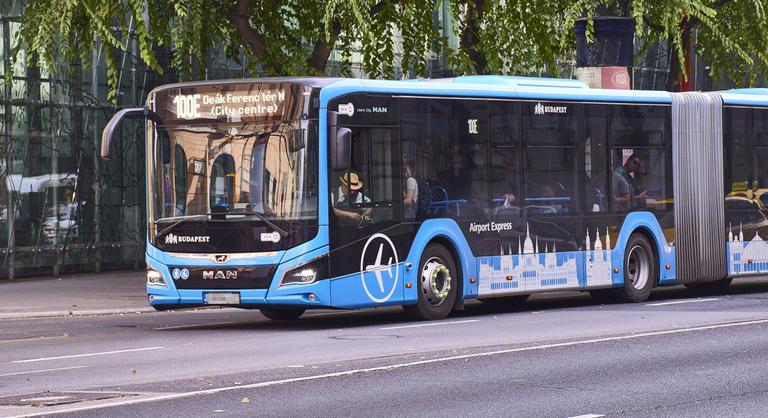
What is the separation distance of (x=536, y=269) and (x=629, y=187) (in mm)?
2662

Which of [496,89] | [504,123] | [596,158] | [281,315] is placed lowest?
[281,315]

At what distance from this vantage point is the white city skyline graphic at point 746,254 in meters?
24.0

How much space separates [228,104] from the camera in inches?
707

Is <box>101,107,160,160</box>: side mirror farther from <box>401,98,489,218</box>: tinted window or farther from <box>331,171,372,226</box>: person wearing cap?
<box>401,98,489,218</box>: tinted window

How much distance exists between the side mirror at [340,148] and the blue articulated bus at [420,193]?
0.02 m

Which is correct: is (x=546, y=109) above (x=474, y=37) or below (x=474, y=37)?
below

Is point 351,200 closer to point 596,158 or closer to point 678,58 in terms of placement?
point 596,158

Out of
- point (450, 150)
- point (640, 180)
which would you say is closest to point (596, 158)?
point (640, 180)

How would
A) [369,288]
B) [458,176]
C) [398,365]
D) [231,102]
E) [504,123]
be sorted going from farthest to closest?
[504,123]
[458,176]
[369,288]
[231,102]
[398,365]

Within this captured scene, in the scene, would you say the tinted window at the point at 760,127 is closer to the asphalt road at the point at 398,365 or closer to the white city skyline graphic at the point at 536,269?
the white city skyline graphic at the point at 536,269

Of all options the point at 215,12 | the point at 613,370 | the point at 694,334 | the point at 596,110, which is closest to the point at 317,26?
the point at 215,12

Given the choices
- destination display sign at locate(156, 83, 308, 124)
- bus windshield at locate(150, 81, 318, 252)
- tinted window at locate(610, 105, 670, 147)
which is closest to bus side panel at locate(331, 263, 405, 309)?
bus windshield at locate(150, 81, 318, 252)

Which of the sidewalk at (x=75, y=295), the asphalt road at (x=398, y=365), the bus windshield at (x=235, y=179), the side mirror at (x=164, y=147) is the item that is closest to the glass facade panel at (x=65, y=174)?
the sidewalk at (x=75, y=295)

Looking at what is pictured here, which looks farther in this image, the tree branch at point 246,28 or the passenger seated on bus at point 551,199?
the tree branch at point 246,28
